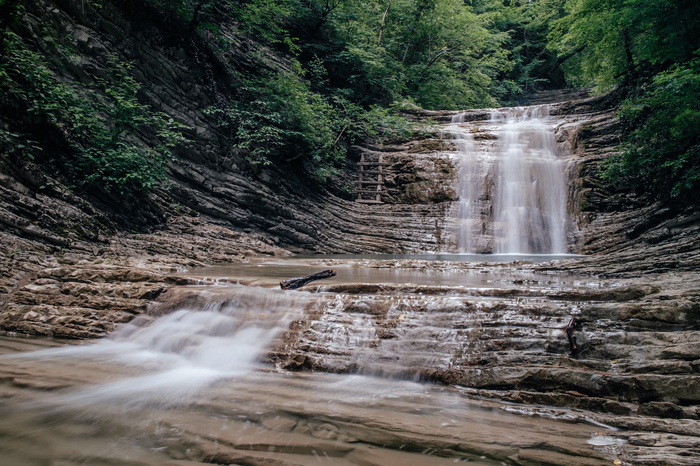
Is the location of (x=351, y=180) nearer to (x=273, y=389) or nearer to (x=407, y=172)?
(x=407, y=172)

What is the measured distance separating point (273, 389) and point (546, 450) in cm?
209

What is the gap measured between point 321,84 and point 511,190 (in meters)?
9.62

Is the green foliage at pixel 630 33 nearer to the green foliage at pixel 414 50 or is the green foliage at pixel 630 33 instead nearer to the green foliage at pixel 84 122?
the green foliage at pixel 414 50

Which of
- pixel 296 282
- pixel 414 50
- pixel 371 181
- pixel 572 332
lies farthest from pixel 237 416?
pixel 414 50

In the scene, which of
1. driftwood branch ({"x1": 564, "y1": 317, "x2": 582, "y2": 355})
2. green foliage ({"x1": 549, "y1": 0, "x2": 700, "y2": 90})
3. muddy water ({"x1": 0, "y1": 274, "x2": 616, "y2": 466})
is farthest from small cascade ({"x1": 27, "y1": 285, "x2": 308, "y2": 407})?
green foliage ({"x1": 549, "y1": 0, "x2": 700, "y2": 90})

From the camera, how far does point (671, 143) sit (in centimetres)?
870

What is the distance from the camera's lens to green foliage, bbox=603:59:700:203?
7402 mm

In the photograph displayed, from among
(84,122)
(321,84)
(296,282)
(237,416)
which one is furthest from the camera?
(321,84)

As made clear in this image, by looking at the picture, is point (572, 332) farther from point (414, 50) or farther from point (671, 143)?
point (414, 50)

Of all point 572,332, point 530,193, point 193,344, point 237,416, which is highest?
point 530,193

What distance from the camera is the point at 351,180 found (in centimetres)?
1602

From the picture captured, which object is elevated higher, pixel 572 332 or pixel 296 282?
pixel 296 282

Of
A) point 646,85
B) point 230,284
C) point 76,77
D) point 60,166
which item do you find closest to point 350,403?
point 230,284

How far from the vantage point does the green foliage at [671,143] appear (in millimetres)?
7402
